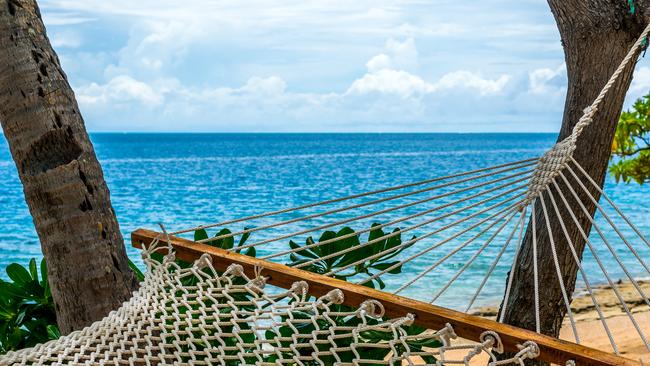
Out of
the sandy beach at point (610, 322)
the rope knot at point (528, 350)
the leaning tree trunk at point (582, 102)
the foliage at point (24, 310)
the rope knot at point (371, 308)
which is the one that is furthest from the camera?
the sandy beach at point (610, 322)

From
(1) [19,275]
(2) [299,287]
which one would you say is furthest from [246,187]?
(2) [299,287]

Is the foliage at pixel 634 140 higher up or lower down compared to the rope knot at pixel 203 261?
higher up

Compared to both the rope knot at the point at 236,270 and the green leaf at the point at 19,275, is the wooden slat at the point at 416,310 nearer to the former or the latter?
the rope knot at the point at 236,270

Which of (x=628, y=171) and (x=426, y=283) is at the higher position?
(x=628, y=171)

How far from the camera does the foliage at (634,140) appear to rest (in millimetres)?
4363

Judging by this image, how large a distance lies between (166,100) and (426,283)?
31.6 m

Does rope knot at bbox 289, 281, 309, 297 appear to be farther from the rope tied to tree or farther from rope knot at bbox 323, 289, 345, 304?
the rope tied to tree

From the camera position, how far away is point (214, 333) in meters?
1.47

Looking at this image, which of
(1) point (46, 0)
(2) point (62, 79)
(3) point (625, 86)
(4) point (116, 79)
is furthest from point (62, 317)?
(4) point (116, 79)

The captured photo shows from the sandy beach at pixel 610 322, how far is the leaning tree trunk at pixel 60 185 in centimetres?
320

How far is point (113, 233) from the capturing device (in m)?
1.65

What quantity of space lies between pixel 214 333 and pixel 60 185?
1.52 feet

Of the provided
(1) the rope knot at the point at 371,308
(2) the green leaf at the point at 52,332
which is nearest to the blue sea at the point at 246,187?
(2) the green leaf at the point at 52,332

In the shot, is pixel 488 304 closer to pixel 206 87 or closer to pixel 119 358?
pixel 119 358
